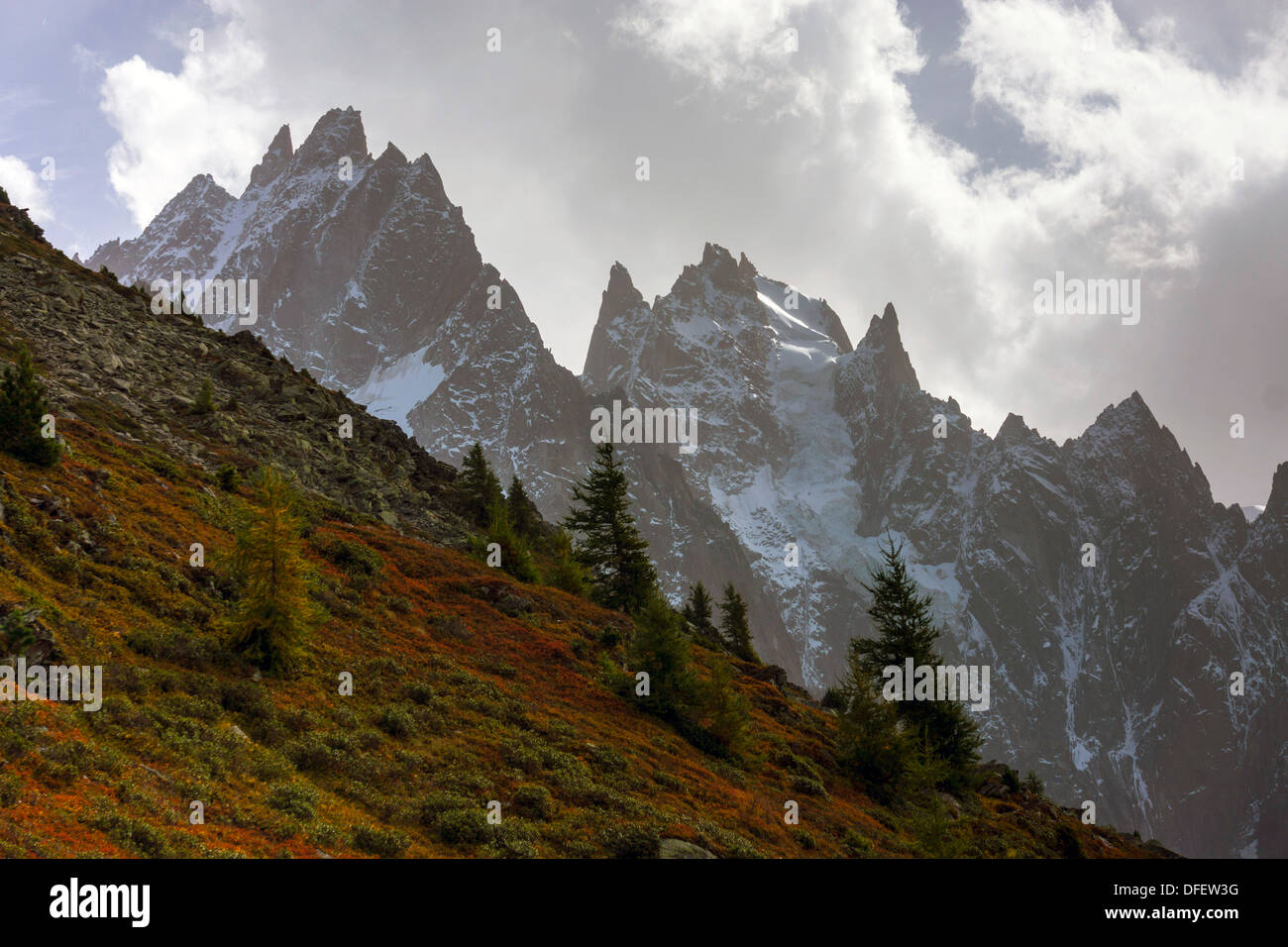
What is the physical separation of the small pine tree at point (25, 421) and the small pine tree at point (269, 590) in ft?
27.2

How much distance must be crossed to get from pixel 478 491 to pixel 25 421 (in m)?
34.0

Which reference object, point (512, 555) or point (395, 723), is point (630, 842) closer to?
point (395, 723)

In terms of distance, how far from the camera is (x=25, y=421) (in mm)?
21453

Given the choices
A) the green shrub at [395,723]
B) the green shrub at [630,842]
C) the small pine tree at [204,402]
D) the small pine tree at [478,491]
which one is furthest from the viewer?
the small pine tree at [478,491]

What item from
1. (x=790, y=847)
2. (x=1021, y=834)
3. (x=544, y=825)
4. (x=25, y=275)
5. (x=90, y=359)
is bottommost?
(x=1021, y=834)

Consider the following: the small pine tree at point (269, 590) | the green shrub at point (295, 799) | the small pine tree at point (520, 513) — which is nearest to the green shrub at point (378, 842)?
the green shrub at point (295, 799)

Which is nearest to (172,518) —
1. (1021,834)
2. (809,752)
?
(809,752)

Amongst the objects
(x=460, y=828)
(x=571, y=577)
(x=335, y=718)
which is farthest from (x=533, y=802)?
(x=571, y=577)

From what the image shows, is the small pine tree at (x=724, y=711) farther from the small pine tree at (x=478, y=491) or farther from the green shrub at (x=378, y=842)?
the small pine tree at (x=478, y=491)

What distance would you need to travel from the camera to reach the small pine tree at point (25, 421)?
21234 mm

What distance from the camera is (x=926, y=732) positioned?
30.7 metres

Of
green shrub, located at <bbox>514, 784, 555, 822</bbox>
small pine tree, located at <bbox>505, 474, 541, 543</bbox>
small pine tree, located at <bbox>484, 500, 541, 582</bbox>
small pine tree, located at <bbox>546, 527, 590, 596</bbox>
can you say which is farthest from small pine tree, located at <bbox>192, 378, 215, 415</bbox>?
green shrub, located at <bbox>514, 784, 555, 822</bbox>
